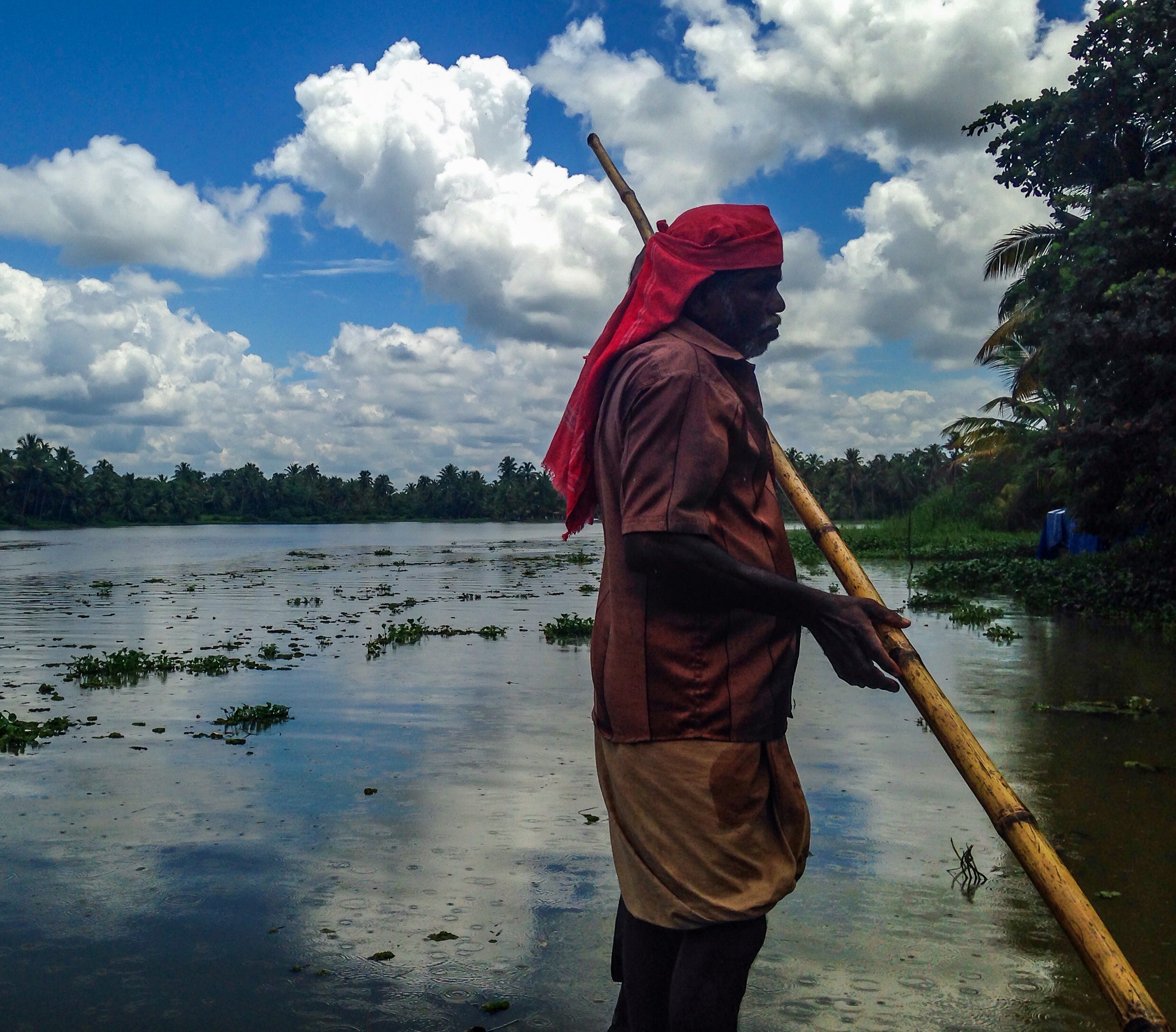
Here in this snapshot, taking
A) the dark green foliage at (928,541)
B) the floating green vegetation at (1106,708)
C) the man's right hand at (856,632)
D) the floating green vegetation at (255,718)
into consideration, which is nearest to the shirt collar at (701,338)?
the man's right hand at (856,632)

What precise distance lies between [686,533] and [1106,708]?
22.7ft

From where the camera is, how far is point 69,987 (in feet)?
10.8

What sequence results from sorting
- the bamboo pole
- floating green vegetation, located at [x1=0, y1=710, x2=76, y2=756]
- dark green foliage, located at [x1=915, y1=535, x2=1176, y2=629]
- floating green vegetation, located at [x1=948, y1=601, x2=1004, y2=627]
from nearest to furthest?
the bamboo pole < floating green vegetation, located at [x1=0, y1=710, x2=76, y2=756] < dark green foliage, located at [x1=915, y1=535, x2=1176, y2=629] < floating green vegetation, located at [x1=948, y1=601, x2=1004, y2=627]

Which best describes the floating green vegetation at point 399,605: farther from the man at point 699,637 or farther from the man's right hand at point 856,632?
the man's right hand at point 856,632

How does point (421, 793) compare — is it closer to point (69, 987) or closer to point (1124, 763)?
point (69, 987)

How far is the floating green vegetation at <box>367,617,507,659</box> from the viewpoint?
39.1 feet

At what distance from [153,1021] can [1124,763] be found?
546 centimetres

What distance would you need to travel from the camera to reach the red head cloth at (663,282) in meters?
2.15

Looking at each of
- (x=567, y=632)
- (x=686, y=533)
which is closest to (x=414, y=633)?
(x=567, y=632)

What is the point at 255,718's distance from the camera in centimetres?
744

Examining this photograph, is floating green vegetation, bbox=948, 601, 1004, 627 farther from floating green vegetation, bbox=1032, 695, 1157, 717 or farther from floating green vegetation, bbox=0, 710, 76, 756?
floating green vegetation, bbox=0, 710, 76, 756

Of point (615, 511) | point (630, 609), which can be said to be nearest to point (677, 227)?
point (615, 511)

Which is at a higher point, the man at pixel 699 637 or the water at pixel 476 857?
the man at pixel 699 637

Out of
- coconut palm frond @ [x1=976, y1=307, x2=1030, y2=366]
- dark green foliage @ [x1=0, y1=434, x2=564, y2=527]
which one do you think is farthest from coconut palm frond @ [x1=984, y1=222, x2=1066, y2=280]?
dark green foliage @ [x1=0, y1=434, x2=564, y2=527]
